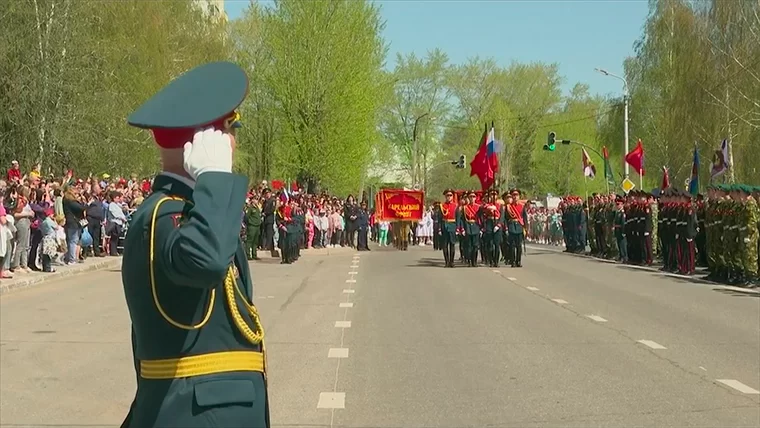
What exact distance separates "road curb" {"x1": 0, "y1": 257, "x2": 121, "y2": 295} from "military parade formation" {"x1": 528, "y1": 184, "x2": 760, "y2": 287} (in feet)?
45.1

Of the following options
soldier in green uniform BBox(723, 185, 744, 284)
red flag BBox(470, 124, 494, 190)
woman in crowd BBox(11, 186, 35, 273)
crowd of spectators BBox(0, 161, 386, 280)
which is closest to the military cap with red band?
crowd of spectators BBox(0, 161, 386, 280)

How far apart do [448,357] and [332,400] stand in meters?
2.51

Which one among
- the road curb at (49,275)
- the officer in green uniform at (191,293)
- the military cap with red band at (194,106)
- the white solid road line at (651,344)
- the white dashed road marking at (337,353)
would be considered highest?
the military cap with red band at (194,106)

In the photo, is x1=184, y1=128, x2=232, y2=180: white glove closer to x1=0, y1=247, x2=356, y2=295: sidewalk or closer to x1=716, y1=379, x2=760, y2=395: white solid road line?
x1=716, y1=379, x2=760, y2=395: white solid road line

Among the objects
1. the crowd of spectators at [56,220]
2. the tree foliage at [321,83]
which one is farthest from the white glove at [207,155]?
the tree foliage at [321,83]

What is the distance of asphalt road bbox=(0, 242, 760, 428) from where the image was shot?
26.5ft

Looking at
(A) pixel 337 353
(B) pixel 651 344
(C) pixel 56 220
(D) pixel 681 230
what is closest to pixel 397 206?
(D) pixel 681 230

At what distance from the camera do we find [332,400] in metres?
8.51

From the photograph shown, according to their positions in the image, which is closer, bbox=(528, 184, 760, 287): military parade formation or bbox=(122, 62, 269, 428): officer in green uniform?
bbox=(122, 62, 269, 428): officer in green uniform

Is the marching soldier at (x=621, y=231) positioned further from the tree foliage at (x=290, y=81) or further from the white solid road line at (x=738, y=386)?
the white solid road line at (x=738, y=386)

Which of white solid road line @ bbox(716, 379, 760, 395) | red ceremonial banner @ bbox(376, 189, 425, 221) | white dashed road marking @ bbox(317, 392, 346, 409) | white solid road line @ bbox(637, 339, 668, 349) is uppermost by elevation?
red ceremonial banner @ bbox(376, 189, 425, 221)

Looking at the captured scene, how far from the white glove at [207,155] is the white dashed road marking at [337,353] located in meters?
8.02

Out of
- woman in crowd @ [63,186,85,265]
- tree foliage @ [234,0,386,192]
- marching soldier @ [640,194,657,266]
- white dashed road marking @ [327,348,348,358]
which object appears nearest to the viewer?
white dashed road marking @ [327,348,348,358]

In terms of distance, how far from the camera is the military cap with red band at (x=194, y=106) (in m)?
3.04
